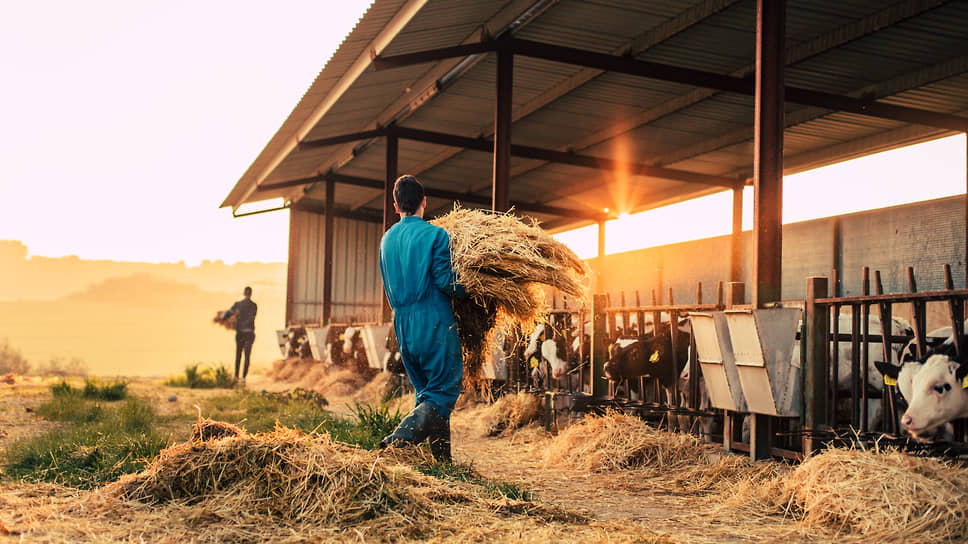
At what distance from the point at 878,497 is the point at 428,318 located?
2.79m

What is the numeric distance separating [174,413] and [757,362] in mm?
6798

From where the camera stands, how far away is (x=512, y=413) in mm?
9352

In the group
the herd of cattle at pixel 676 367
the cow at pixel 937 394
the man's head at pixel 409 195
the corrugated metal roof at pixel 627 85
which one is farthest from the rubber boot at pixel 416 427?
the corrugated metal roof at pixel 627 85

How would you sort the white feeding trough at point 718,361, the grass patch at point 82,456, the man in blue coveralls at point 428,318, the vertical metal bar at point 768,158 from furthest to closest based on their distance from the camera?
1. the vertical metal bar at point 768,158
2. the white feeding trough at point 718,361
3. the man in blue coveralls at point 428,318
4. the grass patch at point 82,456

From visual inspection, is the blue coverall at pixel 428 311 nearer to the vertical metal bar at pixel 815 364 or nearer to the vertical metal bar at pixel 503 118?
the vertical metal bar at pixel 815 364

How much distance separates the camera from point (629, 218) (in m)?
23.7

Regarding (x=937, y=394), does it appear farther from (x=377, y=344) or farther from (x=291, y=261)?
(x=291, y=261)

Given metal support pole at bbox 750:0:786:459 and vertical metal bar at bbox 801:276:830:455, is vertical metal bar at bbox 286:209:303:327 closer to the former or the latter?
metal support pole at bbox 750:0:786:459

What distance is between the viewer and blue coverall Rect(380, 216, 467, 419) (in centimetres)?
522

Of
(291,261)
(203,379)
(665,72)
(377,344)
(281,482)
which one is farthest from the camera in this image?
(291,261)

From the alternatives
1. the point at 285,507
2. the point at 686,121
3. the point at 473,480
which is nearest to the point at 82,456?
the point at 285,507

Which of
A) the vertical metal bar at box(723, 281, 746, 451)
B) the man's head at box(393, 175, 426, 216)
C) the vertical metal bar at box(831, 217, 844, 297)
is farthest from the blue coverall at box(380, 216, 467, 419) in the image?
the vertical metal bar at box(831, 217, 844, 297)

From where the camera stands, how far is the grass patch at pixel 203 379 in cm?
1587

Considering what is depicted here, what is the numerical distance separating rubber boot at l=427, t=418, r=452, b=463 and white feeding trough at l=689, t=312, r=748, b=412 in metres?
2.53
